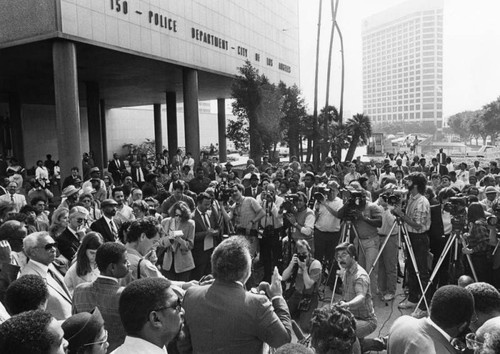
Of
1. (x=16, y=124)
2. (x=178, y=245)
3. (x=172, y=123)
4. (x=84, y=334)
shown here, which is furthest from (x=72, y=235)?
(x=16, y=124)

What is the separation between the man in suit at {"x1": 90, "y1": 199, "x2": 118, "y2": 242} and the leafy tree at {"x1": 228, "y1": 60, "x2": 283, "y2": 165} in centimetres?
1930

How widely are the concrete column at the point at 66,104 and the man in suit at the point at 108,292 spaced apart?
490 inches

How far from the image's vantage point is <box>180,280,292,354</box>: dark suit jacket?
9.54 feet

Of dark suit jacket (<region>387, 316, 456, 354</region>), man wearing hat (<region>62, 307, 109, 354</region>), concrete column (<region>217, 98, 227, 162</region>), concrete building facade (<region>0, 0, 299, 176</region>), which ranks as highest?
concrete building facade (<region>0, 0, 299, 176</region>)

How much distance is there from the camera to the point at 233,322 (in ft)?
9.58

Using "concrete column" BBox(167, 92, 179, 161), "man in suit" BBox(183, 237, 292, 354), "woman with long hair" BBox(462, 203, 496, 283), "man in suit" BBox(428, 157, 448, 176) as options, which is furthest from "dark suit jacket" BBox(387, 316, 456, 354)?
"concrete column" BBox(167, 92, 179, 161)

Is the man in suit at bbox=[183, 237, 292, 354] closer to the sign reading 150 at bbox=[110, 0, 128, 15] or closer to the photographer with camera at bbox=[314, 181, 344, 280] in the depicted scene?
the photographer with camera at bbox=[314, 181, 344, 280]

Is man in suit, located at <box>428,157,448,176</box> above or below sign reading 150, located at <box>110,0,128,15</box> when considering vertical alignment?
below

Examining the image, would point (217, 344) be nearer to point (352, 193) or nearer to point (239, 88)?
point (352, 193)

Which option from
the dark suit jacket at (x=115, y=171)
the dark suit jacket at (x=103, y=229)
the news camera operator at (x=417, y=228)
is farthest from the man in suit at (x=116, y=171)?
the news camera operator at (x=417, y=228)

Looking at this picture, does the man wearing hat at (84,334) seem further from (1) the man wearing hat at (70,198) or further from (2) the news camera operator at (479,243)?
(1) the man wearing hat at (70,198)

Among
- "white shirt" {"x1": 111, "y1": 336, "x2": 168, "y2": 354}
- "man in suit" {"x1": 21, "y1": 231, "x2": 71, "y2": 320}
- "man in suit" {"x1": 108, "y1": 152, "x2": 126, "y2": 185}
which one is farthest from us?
"man in suit" {"x1": 108, "y1": 152, "x2": 126, "y2": 185}

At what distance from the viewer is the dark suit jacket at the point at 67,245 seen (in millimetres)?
5961

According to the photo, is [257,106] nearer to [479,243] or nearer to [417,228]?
[417,228]
